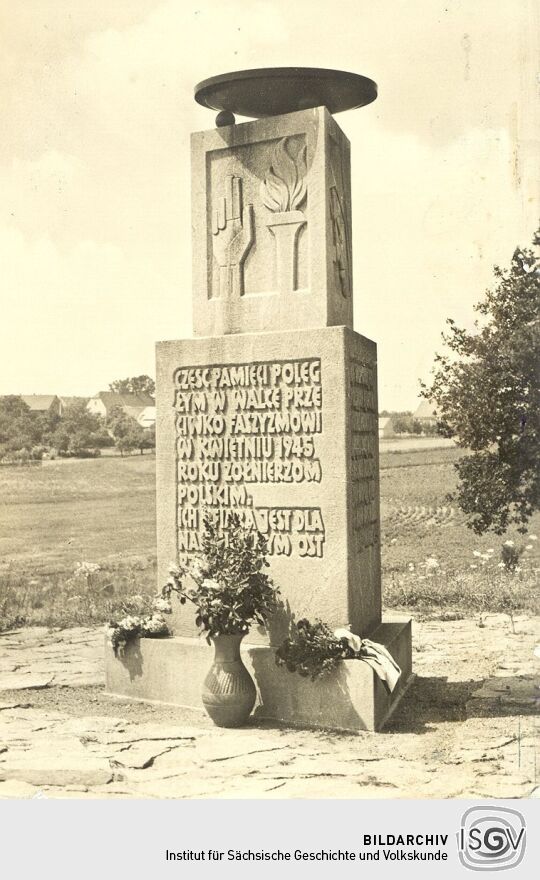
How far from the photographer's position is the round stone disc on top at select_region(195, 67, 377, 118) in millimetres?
6141

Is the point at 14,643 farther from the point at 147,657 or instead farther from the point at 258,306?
the point at 258,306

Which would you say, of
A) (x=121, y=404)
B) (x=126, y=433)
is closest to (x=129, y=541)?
(x=126, y=433)

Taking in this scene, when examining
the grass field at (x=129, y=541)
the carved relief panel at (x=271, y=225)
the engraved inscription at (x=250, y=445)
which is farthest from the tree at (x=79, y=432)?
the carved relief panel at (x=271, y=225)

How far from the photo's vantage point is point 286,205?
250 inches

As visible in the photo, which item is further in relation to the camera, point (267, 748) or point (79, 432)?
point (79, 432)

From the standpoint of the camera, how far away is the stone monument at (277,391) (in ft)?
20.0

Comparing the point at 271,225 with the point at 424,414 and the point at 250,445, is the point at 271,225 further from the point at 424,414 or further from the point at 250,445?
the point at 424,414

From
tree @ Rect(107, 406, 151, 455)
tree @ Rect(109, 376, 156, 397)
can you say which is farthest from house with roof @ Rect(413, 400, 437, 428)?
tree @ Rect(107, 406, 151, 455)

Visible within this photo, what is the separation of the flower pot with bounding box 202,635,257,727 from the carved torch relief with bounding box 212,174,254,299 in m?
2.64

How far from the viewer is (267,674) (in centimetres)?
599

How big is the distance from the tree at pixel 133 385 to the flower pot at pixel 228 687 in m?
8.94

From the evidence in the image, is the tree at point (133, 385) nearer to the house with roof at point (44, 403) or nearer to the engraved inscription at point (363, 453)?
the house with roof at point (44, 403)

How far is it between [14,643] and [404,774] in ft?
16.9

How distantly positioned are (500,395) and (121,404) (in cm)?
791
